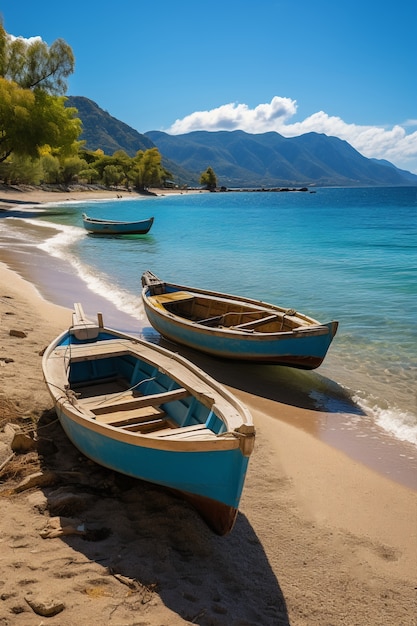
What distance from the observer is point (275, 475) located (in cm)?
601

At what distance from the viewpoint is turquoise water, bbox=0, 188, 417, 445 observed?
9.23 meters

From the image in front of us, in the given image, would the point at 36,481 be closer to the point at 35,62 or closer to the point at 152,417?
the point at 152,417

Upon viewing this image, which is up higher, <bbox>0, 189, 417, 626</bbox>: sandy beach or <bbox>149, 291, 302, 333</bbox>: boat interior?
<bbox>149, 291, 302, 333</bbox>: boat interior

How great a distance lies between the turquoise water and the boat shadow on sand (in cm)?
399

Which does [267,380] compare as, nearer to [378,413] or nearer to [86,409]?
[378,413]

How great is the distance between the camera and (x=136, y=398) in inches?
249

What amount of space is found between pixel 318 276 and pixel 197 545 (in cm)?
1772

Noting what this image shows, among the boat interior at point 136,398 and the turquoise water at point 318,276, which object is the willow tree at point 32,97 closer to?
the turquoise water at point 318,276

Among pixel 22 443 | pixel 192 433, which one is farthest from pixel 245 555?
pixel 22 443

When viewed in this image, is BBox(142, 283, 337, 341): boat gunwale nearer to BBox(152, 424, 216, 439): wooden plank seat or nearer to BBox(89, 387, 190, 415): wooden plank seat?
BBox(89, 387, 190, 415): wooden plank seat

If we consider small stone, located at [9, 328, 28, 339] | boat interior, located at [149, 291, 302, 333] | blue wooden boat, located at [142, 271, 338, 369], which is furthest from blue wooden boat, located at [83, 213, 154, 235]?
small stone, located at [9, 328, 28, 339]

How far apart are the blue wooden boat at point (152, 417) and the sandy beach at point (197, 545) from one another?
419 millimetres

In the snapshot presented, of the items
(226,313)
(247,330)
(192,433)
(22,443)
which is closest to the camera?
(192,433)

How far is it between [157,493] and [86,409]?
136 centimetres
